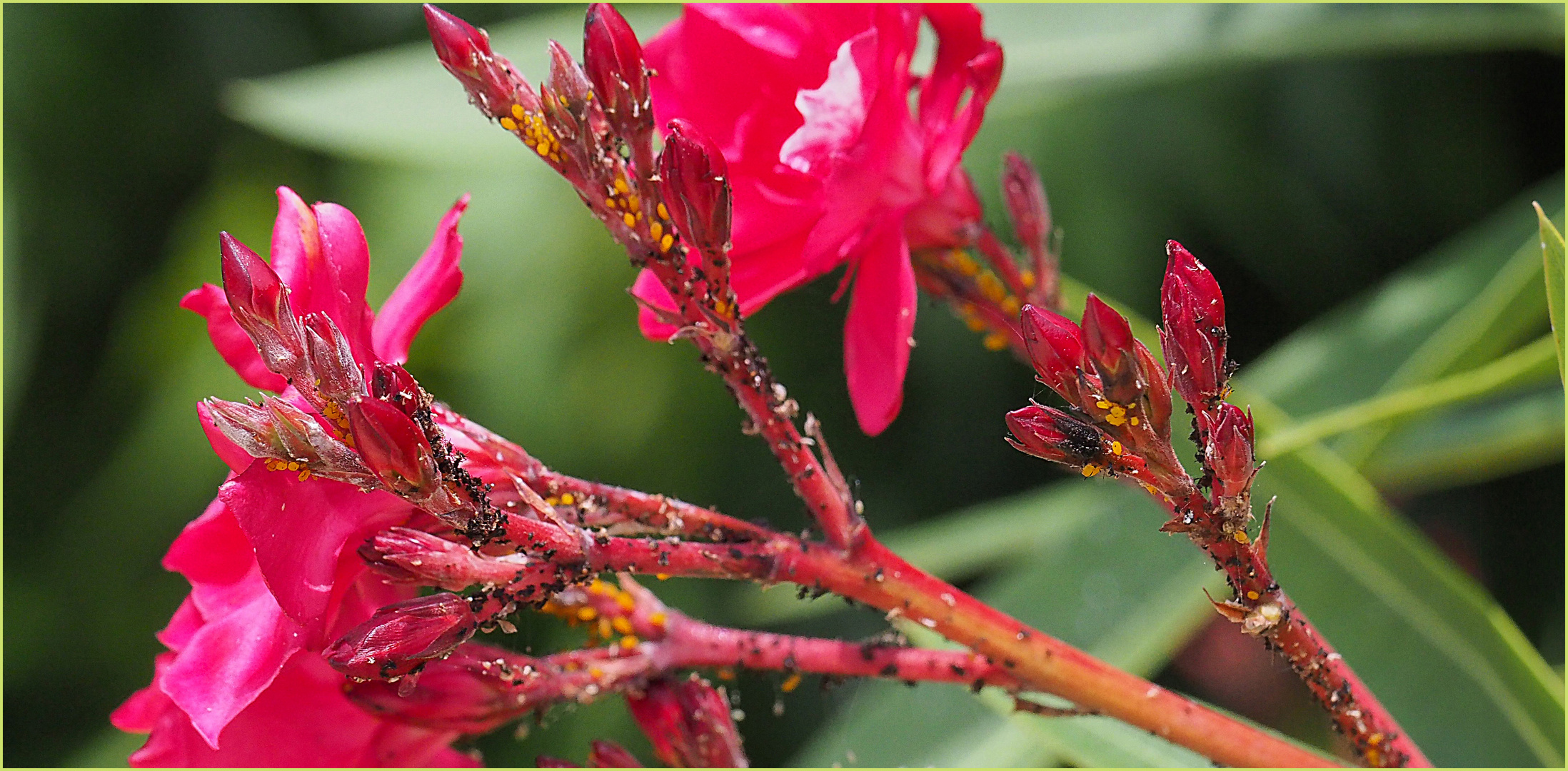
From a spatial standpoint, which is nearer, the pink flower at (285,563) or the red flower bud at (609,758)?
the pink flower at (285,563)

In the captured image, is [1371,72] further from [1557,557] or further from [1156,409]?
[1156,409]

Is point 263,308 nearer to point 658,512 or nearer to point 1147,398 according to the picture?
point 658,512

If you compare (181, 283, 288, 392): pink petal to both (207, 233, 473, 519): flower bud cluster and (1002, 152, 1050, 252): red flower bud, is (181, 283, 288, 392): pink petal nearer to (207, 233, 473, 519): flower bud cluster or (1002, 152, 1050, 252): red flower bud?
(207, 233, 473, 519): flower bud cluster

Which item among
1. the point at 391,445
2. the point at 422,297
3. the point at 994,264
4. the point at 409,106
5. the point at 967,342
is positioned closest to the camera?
the point at 391,445

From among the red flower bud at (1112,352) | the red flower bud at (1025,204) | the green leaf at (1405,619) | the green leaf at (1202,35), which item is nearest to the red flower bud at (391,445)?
the red flower bud at (1112,352)

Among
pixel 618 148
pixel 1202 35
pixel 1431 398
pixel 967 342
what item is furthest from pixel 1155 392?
pixel 967 342

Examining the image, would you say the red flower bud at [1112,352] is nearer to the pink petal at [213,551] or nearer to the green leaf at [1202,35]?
the pink petal at [213,551]
